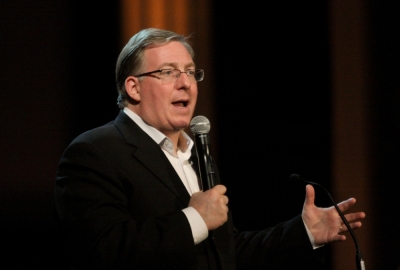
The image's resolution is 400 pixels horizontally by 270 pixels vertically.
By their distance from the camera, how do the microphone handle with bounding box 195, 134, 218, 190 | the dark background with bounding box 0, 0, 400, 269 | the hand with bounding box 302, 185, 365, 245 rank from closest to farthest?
the microphone handle with bounding box 195, 134, 218, 190 < the hand with bounding box 302, 185, 365, 245 < the dark background with bounding box 0, 0, 400, 269

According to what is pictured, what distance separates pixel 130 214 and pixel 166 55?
0.63 meters

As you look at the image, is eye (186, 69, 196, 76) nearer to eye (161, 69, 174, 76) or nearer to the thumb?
eye (161, 69, 174, 76)

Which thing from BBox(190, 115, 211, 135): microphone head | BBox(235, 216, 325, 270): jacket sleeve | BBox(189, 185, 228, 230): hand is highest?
BBox(190, 115, 211, 135): microphone head

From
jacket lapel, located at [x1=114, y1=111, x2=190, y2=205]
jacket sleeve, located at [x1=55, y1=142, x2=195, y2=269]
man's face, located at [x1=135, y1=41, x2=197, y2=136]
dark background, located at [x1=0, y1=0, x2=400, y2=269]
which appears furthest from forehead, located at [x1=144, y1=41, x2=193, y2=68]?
dark background, located at [x1=0, y1=0, x2=400, y2=269]

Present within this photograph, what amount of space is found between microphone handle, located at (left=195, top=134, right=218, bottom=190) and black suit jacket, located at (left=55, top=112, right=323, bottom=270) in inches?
4.8

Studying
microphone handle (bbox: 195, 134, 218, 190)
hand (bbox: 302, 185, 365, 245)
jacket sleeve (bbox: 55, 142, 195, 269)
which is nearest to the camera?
jacket sleeve (bbox: 55, 142, 195, 269)

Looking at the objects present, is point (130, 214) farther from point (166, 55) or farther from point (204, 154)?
point (166, 55)

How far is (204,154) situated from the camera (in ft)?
5.63

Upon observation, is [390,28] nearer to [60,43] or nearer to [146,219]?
[60,43]

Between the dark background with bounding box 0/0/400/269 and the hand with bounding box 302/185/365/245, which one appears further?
the dark background with bounding box 0/0/400/269

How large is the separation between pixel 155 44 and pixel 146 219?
0.71 meters

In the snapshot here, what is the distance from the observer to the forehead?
195 cm

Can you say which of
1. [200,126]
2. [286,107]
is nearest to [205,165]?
[200,126]

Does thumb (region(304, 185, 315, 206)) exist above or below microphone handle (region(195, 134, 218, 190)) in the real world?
below
